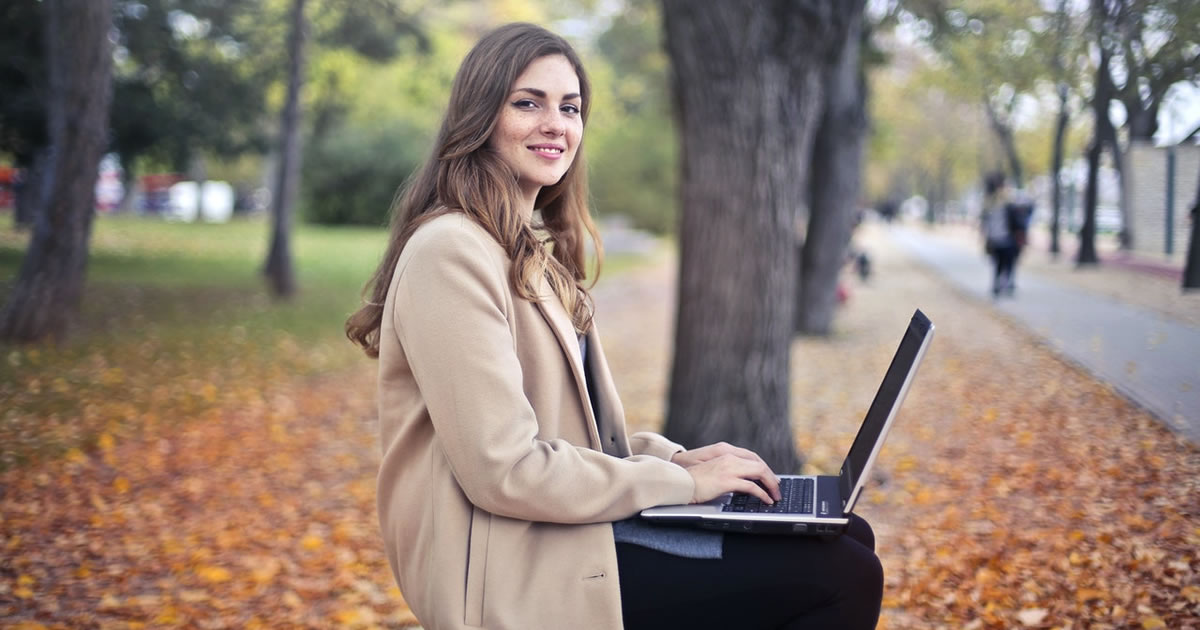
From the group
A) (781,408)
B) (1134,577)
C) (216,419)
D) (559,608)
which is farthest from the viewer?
(216,419)

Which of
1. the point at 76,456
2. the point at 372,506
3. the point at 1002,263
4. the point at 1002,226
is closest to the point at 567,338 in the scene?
the point at 372,506

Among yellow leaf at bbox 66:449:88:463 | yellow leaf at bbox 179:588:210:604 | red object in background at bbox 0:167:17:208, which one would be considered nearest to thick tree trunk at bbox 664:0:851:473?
yellow leaf at bbox 179:588:210:604

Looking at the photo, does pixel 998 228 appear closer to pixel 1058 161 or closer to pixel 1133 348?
pixel 1058 161

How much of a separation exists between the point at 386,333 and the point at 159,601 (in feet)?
9.14

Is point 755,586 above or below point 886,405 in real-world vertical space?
below

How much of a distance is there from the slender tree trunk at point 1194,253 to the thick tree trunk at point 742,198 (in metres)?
2.63

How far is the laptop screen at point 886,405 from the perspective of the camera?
7.39ft

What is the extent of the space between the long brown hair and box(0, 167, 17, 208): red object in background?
37.3 ft

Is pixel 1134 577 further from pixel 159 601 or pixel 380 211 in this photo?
pixel 380 211

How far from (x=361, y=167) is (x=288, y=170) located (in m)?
24.0

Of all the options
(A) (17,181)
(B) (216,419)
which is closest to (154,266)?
(A) (17,181)

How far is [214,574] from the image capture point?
188 inches

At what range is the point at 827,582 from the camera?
7.36 feet

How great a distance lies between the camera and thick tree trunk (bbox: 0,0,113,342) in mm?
8297
